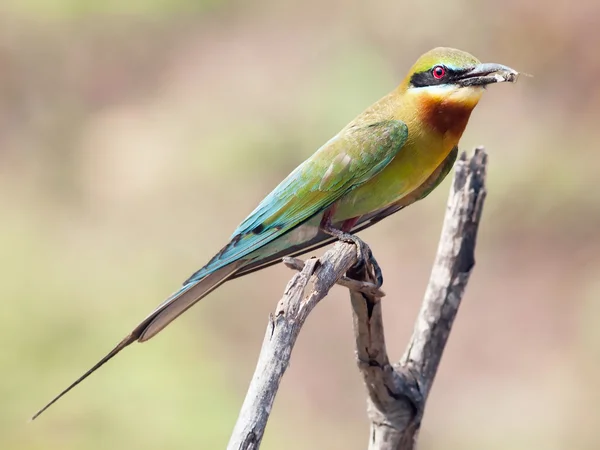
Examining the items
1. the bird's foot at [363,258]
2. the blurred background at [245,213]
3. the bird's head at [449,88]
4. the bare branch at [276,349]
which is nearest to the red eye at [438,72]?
the bird's head at [449,88]

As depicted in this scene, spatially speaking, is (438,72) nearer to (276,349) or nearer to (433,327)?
(433,327)

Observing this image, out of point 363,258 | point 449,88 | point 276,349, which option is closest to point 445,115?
point 449,88

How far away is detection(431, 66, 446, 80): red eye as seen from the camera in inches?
91.9

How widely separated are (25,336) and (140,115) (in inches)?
81.0

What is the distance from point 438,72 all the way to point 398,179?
0.31 meters

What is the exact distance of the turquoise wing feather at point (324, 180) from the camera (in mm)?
2293

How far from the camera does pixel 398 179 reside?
2340mm

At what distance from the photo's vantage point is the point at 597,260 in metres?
4.57

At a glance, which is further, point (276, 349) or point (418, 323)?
point (418, 323)

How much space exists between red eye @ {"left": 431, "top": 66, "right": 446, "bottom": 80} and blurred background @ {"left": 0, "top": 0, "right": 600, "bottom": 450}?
2143mm

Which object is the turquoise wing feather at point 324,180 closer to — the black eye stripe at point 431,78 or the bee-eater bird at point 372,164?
the bee-eater bird at point 372,164

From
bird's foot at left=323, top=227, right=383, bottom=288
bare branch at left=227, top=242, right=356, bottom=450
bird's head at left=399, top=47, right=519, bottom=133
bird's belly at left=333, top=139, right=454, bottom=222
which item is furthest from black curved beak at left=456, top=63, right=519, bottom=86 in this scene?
bare branch at left=227, top=242, right=356, bottom=450

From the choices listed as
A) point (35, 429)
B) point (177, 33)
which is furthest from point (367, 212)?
point (177, 33)

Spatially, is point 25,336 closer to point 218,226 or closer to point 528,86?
point 218,226
